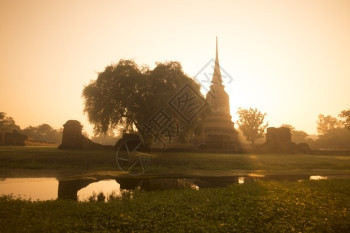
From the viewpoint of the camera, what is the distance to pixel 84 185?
1195 centimetres

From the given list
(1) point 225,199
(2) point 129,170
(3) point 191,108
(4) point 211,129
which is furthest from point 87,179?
(4) point 211,129

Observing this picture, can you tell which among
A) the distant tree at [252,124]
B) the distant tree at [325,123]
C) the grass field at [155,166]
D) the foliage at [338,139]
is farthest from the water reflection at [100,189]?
the distant tree at [325,123]

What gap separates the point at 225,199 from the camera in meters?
8.98

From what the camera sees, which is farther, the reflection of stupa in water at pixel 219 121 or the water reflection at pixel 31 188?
the reflection of stupa in water at pixel 219 121

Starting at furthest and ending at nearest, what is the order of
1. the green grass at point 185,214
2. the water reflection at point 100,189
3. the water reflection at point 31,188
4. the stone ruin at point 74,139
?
the stone ruin at point 74,139
the water reflection at point 100,189
the water reflection at point 31,188
the green grass at point 185,214

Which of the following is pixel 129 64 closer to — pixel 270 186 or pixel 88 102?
pixel 88 102

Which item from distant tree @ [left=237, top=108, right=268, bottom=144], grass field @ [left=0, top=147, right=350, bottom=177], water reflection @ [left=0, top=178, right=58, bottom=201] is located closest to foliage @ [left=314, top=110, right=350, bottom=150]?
distant tree @ [left=237, top=108, right=268, bottom=144]

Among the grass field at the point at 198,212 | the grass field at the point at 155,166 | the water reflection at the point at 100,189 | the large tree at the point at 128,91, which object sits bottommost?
the water reflection at the point at 100,189

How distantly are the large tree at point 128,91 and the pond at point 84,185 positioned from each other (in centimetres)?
1357

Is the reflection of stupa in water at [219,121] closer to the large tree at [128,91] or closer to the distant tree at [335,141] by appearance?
the large tree at [128,91]

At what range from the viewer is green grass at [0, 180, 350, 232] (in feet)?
19.9

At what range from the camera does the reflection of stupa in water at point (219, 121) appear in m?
43.8

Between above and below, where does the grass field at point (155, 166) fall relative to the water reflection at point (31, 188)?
above

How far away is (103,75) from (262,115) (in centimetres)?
4567
